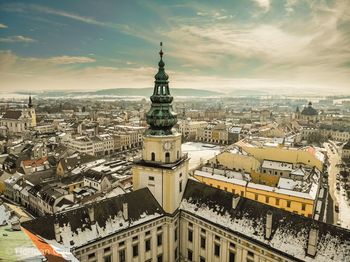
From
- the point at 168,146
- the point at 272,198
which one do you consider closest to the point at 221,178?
the point at 272,198

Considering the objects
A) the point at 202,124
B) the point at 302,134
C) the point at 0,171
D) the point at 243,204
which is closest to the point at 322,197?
the point at 243,204

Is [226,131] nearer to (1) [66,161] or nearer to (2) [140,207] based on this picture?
(1) [66,161]

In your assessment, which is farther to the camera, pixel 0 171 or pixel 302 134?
pixel 302 134

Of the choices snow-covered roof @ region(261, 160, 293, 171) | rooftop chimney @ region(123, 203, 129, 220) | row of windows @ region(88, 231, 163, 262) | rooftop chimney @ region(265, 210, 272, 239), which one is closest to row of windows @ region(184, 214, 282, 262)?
rooftop chimney @ region(265, 210, 272, 239)

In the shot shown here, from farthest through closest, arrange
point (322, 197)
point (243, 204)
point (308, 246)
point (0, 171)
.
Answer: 1. point (0, 171)
2. point (322, 197)
3. point (243, 204)
4. point (308, 246)

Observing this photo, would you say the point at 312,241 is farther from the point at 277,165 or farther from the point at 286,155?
the point at 286,155

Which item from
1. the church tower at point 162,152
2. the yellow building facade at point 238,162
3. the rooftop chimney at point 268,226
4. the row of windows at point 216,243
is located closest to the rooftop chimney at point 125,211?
the church tower at point 162,152

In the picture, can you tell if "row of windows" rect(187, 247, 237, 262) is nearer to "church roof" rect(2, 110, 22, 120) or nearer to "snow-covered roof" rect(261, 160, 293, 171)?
"snow-covered roof" rect(261, 160, 293, 171)
